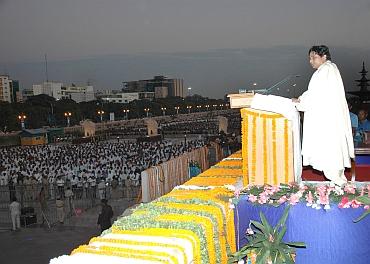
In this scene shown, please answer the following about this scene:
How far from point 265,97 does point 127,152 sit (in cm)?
2370

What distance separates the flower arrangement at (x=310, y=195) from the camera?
379 centimetres

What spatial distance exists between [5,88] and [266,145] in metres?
171

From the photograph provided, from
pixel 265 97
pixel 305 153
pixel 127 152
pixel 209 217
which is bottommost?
pixel 127 152

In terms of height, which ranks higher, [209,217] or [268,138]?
[268,138]

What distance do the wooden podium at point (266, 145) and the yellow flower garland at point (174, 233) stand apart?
1.25 m

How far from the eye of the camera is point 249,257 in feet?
12.3

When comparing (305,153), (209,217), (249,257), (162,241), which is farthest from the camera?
(305,153)

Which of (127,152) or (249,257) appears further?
(127,152)

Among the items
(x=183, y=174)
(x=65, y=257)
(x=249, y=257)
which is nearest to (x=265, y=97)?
(x=249, y=257)

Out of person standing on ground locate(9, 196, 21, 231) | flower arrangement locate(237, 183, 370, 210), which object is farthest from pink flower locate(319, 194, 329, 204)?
person standing on ground locate(9, 196, 21, 231)

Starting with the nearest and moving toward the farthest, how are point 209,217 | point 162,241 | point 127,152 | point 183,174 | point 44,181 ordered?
point 162,241
point 209,217
point 183,174
point 44,181
point 127,152

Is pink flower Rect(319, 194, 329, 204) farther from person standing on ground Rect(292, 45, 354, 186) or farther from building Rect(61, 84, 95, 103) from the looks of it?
building Rect(61, 84, 95, 103)

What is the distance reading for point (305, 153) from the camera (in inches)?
179

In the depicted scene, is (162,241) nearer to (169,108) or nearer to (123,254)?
(123,254)
